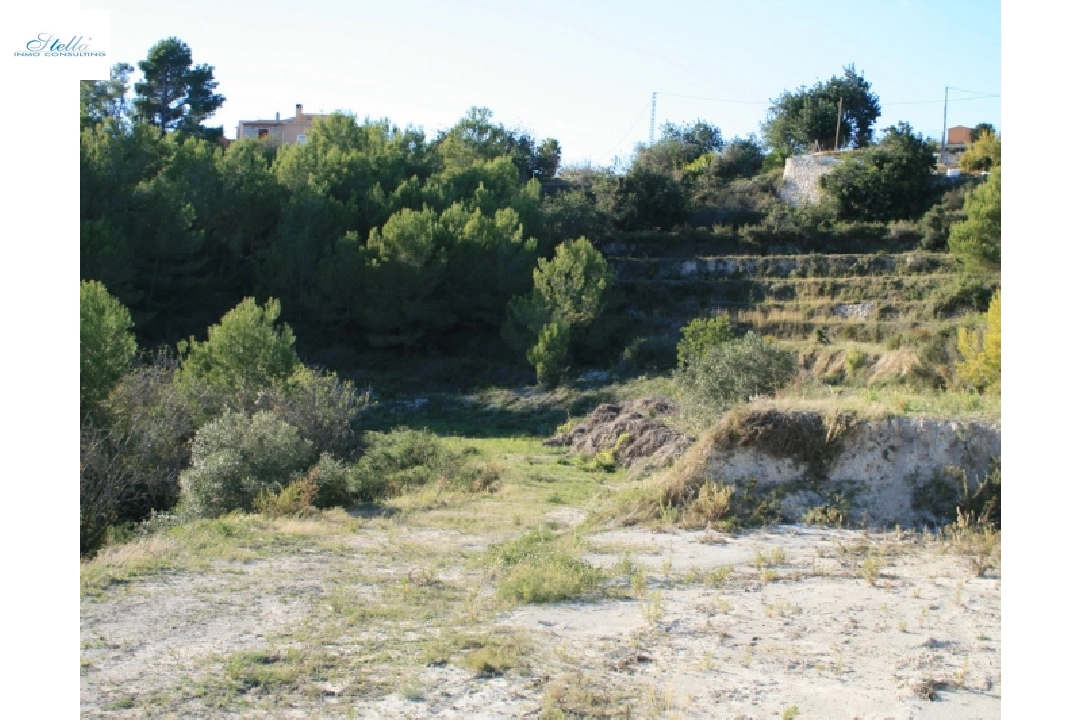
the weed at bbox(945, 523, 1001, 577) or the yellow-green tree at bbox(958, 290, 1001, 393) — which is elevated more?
the yellow-green tree at bbox(958, 290, 1001, 393)

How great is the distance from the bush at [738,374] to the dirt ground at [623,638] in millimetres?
8379

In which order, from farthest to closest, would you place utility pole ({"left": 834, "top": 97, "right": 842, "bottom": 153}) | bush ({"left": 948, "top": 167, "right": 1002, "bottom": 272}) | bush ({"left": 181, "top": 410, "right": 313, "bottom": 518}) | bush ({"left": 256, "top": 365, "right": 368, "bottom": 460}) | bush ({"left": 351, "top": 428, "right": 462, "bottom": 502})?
1. utility pole ({"left": 834, "top": 97, "right": 842, "bottom": 153})
2. bush ({"left": 948, "top": 167, "right": 1002, "bottom": 272})
3. bush ({"left": 256, "top": 365, "right": 368, "bottom": 460})
4. bush ({"left": 351, "top": 428, "right": 462, "bottom": 502})
5. bush ({"left": 181, "top": 410, "right": 313, "bottom": 518})

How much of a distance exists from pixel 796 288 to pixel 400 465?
21.3 meters

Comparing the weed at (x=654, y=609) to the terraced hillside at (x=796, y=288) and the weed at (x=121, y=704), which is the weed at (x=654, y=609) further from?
the terraced hillside at (x=796, y=288)

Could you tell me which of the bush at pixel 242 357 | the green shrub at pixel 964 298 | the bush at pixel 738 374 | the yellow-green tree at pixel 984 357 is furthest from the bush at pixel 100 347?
the green shrub at pixel 964 298

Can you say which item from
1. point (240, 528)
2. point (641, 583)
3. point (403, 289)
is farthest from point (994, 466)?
point (403, 289)

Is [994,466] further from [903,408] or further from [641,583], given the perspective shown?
[641,583]

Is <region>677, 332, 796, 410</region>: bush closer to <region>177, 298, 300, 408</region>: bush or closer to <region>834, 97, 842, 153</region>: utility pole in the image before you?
<region>177, 298, 300, 408</region>: bush

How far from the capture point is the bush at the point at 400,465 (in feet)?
61.4

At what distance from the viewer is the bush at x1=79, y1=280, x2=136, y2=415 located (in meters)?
18.5

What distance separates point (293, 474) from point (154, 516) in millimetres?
2429

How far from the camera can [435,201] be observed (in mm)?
41406

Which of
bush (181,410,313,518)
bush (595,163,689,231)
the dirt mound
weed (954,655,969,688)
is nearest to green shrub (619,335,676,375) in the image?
the dirt mound

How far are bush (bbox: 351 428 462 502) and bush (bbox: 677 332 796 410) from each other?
5.65m
